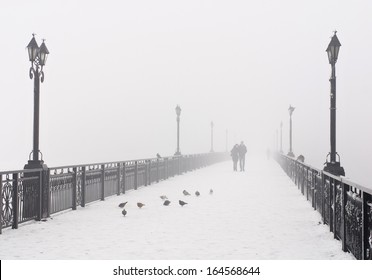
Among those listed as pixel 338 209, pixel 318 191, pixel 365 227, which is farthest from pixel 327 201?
pixel 365 227

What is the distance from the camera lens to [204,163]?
48312 millimetres

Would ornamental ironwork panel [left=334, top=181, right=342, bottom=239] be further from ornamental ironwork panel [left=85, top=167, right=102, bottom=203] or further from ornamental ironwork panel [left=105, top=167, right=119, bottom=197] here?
ornamental ironwork panel [left=105, top=167, right=119, bottom=197]

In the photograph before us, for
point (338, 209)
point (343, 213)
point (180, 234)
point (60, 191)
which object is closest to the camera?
point (343, 213)

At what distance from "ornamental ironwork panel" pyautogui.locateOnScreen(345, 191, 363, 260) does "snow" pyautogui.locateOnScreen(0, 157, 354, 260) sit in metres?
0.30

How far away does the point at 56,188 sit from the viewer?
1309 cm

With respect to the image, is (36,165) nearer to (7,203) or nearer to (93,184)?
(7,203)

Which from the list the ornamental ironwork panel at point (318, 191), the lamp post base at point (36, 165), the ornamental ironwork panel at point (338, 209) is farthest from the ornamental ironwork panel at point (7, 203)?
the ornamental ironwork panel at point (318, 191)

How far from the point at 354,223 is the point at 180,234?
361 centimetres

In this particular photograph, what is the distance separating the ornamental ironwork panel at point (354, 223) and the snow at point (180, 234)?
30 centimetres

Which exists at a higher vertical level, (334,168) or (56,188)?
(334,168)

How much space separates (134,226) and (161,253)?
10.2 feet

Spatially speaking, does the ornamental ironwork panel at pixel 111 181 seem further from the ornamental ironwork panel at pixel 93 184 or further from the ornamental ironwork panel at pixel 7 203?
the ornamental ironwork panel at pixel 7 203

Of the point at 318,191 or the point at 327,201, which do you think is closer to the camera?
the point at 327,201
